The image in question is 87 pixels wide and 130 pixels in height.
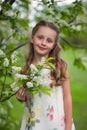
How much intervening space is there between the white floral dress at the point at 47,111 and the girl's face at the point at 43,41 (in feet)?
0.52

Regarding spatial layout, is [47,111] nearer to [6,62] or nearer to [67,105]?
[67,105]

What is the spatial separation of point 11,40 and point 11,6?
0.75m

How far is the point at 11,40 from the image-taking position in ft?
16.0

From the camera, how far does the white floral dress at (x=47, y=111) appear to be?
12.1 feet

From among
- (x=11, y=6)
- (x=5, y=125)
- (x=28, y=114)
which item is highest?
(x=11, y=6)

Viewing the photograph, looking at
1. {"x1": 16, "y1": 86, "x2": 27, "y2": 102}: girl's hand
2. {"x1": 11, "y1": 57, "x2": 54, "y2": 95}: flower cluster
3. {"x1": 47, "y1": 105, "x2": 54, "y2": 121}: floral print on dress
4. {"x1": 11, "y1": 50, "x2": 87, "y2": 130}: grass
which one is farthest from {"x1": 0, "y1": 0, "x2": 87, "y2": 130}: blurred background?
{"x1": 11, "y1": 50, "x2": 87, "y2": 130}: grass

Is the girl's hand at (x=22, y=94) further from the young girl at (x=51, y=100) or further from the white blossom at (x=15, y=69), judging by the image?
the white blossom at (x=15, y=69)

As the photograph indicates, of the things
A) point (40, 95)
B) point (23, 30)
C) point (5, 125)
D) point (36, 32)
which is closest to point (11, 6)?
point (23, 30)

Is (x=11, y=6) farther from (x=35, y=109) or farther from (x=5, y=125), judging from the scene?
(x=5, y=125)

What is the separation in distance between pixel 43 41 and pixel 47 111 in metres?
0.47

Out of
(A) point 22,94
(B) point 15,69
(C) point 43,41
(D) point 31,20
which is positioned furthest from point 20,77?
(D) point 31,20

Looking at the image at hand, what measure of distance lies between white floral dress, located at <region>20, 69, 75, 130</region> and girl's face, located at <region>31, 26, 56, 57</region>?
157mm

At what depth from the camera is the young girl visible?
3.67m

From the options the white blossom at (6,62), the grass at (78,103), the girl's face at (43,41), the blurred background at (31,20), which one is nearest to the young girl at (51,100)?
the girl's face at (43,41)
